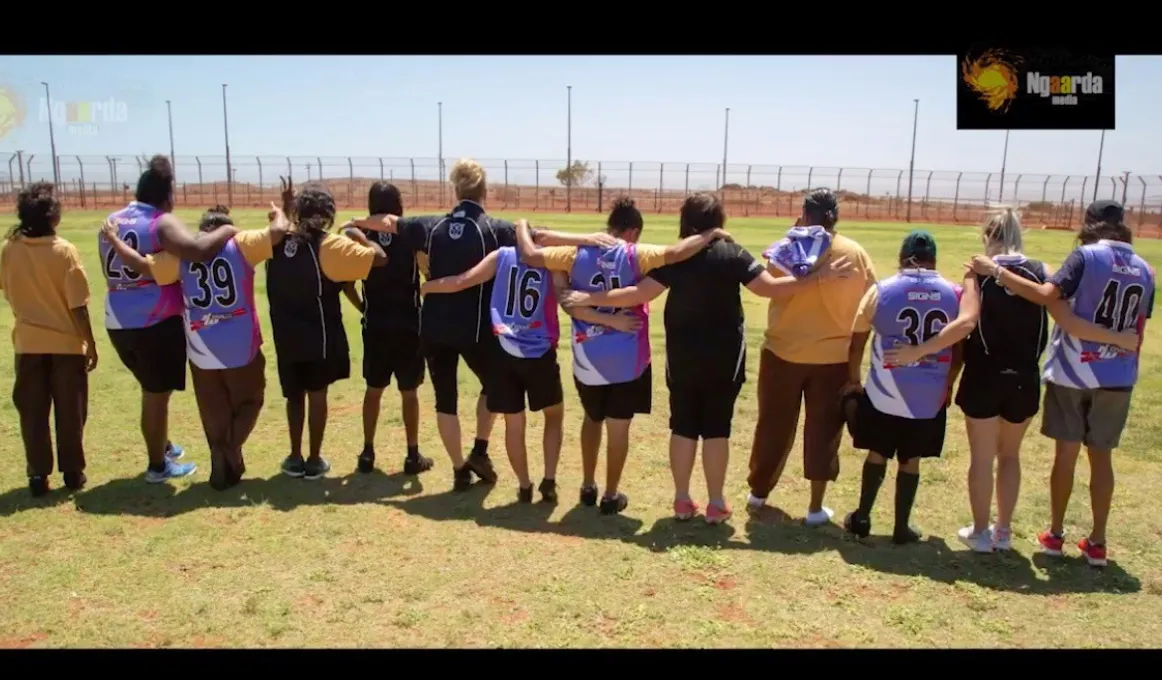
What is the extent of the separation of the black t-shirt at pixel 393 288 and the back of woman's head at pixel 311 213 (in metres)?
0.36

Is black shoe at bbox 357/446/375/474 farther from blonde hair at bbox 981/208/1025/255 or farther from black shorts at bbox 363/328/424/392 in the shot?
blonde hair at bbox 981/208/1025/255

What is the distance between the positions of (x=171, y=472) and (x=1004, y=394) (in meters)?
5.52

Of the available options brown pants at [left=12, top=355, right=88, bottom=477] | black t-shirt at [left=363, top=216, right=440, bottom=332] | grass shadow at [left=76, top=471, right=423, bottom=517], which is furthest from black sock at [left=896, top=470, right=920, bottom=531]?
brown pants at [left=12, top=355, right=88, bottom=477]

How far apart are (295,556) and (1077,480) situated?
217 inches

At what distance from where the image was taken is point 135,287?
562cm

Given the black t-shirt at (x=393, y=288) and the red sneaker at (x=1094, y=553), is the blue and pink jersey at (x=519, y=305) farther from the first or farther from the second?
the red sneaker at (x=1094, y=553)

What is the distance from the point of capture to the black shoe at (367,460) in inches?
242

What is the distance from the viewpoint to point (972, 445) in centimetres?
485

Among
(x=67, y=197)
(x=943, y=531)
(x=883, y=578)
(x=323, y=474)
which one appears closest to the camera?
(x=883, y=578)

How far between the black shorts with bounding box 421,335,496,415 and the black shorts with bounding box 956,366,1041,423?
2953mm

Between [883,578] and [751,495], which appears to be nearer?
[883,578]

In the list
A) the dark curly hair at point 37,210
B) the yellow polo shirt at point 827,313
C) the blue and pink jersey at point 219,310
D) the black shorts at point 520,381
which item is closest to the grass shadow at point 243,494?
the blue and pink jersey at point 219,310
